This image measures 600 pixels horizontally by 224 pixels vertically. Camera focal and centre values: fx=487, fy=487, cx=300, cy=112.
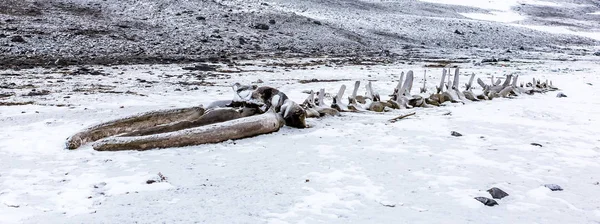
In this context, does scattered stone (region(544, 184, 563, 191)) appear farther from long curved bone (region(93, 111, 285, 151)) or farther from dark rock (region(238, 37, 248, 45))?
dark rock (region(238, 37, 248, 45))

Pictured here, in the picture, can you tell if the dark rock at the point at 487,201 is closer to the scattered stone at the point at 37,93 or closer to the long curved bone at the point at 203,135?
the long curved bone at the point at 203,135

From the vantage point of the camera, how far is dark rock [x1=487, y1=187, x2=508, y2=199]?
3.72m

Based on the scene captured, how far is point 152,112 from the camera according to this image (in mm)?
5195

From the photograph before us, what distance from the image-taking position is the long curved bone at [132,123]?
4.80 meters

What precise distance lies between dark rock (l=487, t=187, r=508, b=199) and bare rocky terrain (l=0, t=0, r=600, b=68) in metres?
10.2

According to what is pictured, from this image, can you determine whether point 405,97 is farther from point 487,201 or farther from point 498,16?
point 498,16

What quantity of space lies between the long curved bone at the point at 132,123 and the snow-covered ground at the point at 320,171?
12 cm

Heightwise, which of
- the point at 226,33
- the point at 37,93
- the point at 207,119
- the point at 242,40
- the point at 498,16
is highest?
the point at 498,16

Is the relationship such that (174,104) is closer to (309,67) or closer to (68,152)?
(68,152)

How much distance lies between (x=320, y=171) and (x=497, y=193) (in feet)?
4.75

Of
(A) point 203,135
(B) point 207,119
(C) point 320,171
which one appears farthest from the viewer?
(B) point 207,119

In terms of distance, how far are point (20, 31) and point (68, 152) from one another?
36.8ft

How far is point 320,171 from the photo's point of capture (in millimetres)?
4285

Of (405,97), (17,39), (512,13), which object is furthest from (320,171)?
(512,13)
